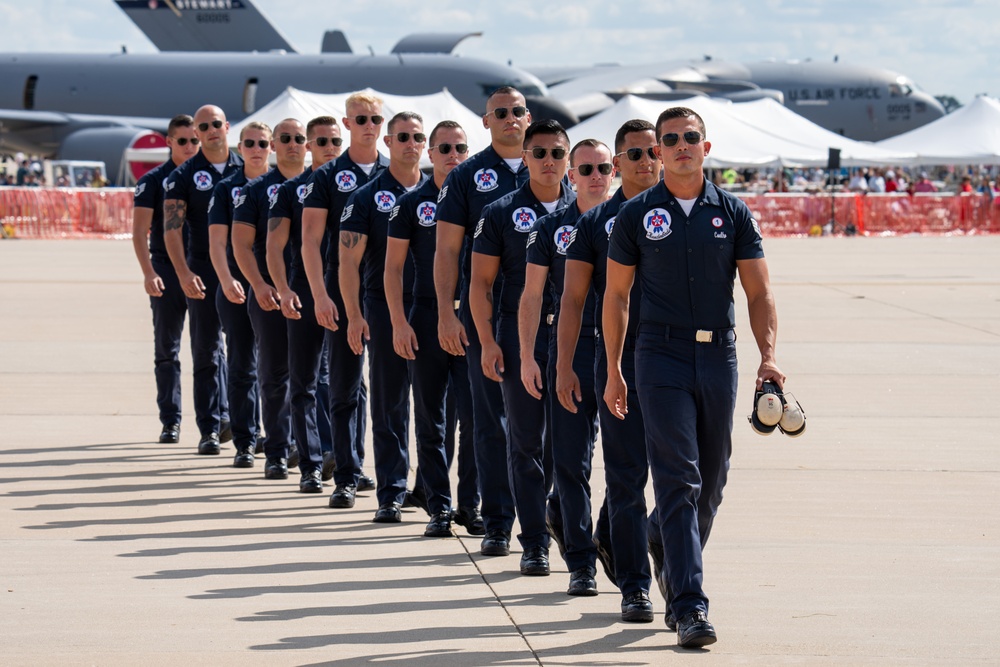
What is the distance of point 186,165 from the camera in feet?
33.1

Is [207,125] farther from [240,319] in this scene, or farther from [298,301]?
[298,301]

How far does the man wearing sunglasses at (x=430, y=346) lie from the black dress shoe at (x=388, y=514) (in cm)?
18

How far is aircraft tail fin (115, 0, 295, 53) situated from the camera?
68.2 metres

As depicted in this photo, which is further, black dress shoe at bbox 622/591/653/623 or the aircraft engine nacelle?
Answer: the aircraft engine nacelle

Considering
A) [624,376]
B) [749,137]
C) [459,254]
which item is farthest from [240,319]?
[749,137]

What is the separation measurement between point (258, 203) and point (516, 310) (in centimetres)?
303

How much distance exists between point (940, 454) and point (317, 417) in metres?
4.01

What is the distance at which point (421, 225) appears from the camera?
7.48 meters

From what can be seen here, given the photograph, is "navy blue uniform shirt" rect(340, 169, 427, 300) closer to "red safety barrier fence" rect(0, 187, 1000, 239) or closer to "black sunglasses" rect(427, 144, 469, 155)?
"black sunglasses" rect(427, 144, 469, 155)

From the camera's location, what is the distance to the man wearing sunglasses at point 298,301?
8.70 m

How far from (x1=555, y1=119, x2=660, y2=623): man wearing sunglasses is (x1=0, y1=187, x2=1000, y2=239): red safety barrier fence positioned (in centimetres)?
3305

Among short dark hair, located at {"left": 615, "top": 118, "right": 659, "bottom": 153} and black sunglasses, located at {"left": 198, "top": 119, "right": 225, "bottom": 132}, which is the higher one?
black sunglasses, located at {"left": 198, "top": 119, "right": 225, "bottom": 132}

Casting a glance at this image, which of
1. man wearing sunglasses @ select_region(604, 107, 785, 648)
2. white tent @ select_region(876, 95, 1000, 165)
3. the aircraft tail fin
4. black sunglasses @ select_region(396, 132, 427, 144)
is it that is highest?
the aircraft tail fin

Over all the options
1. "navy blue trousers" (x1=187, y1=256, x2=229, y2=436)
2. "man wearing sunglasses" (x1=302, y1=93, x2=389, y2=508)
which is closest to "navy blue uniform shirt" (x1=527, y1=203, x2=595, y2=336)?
"man wearing sunglasses" (x1=302, y1=93, x2=389, y2=508)
